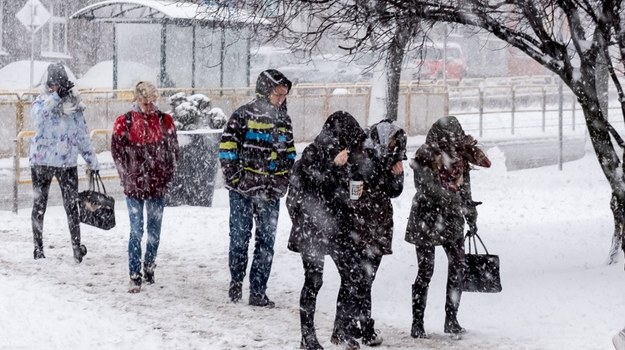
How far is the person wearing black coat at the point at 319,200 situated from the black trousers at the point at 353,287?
0.31 feet

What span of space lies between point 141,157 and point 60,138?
1322mm

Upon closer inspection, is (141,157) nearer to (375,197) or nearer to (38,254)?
(38,254)

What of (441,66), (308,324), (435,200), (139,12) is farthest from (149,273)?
(441,66)

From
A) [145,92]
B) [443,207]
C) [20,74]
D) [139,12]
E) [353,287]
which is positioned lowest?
[353,287]

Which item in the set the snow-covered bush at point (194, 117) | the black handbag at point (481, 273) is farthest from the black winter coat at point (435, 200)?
the snow-covered bush at point (194, 117)

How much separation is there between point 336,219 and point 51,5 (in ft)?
104

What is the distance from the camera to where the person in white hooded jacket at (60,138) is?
33.6 feet

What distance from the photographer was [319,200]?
7223 millimetres

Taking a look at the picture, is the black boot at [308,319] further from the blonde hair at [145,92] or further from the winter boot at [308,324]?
the blonde hair at [145,92]

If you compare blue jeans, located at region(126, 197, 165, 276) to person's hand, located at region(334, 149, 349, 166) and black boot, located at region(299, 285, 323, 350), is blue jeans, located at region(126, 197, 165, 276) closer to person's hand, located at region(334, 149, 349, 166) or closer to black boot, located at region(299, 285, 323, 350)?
black boot, located at region(299, 285, 323, 350)

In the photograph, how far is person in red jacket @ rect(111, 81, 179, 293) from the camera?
30.4 ft

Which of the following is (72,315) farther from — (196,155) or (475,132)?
(475,132)

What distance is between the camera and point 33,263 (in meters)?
10.6

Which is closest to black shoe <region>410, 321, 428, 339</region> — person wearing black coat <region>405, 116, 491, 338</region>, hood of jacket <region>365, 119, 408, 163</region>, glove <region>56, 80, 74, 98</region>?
person wearing black coat <region>405, 116, 491, 338</region>
